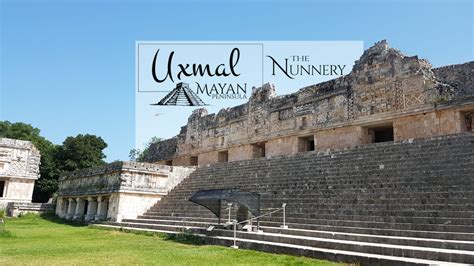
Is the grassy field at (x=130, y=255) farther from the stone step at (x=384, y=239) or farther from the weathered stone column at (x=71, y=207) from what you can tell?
the weathered stone column at (x=71, y=207)

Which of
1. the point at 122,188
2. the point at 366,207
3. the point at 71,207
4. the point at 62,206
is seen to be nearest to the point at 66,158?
the point at 62,206

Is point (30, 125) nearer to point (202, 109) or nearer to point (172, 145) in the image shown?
point (172, 145)

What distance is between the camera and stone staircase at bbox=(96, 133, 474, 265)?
6609 millimetres

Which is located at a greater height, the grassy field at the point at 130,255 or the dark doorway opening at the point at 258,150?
the dark doorway opening at the point at 258,150

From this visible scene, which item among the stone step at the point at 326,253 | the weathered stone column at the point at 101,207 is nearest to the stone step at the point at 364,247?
the stone step at the point at 326,253

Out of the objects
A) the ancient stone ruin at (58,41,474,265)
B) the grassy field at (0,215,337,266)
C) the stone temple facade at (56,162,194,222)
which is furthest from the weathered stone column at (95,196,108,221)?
the grassy field at (0,215,337,266)

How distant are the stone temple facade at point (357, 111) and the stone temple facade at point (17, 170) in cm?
1165

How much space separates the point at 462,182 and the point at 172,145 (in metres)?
20.1

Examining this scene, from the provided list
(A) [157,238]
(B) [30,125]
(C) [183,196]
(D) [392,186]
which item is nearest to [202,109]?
(C) [183,196]

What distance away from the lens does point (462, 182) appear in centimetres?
830

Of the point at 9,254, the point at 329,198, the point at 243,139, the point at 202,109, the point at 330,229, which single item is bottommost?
the point at 9,254

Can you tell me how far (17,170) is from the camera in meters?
24.7

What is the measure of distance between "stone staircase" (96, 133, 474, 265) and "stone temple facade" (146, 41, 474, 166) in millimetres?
3018

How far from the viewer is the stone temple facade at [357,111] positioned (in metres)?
13.4
